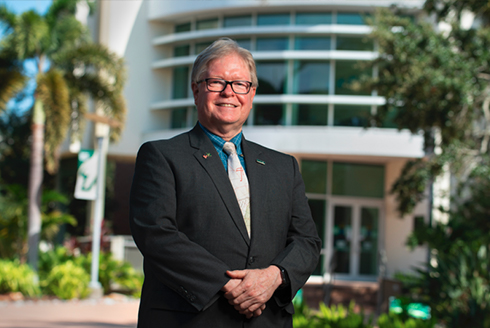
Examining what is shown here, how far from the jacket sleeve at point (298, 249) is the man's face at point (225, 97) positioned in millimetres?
445

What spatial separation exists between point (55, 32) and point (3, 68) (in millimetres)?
1976

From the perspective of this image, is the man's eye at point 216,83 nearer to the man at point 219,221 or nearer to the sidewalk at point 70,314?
the man at point 219,221

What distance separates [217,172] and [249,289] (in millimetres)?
499

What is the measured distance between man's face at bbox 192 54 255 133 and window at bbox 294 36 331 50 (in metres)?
19.3

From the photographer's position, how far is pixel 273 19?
2172 centimetres

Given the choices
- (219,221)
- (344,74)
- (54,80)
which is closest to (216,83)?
(219,221)

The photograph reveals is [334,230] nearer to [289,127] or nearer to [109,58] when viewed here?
[289,127]

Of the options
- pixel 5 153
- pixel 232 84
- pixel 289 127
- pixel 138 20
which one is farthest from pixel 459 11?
pixel 5 153

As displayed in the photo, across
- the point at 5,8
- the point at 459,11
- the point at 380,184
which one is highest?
the point at 5,8

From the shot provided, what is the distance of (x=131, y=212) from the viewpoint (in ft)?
7.45

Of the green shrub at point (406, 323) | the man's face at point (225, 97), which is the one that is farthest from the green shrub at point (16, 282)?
the man's face at point (225, 97)

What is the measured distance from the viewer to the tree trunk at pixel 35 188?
14.4 meters

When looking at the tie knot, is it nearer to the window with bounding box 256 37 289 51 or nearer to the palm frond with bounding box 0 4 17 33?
the palm frond with bounding box 0 4 17 33

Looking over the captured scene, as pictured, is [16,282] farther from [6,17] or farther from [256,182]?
[256,182]
